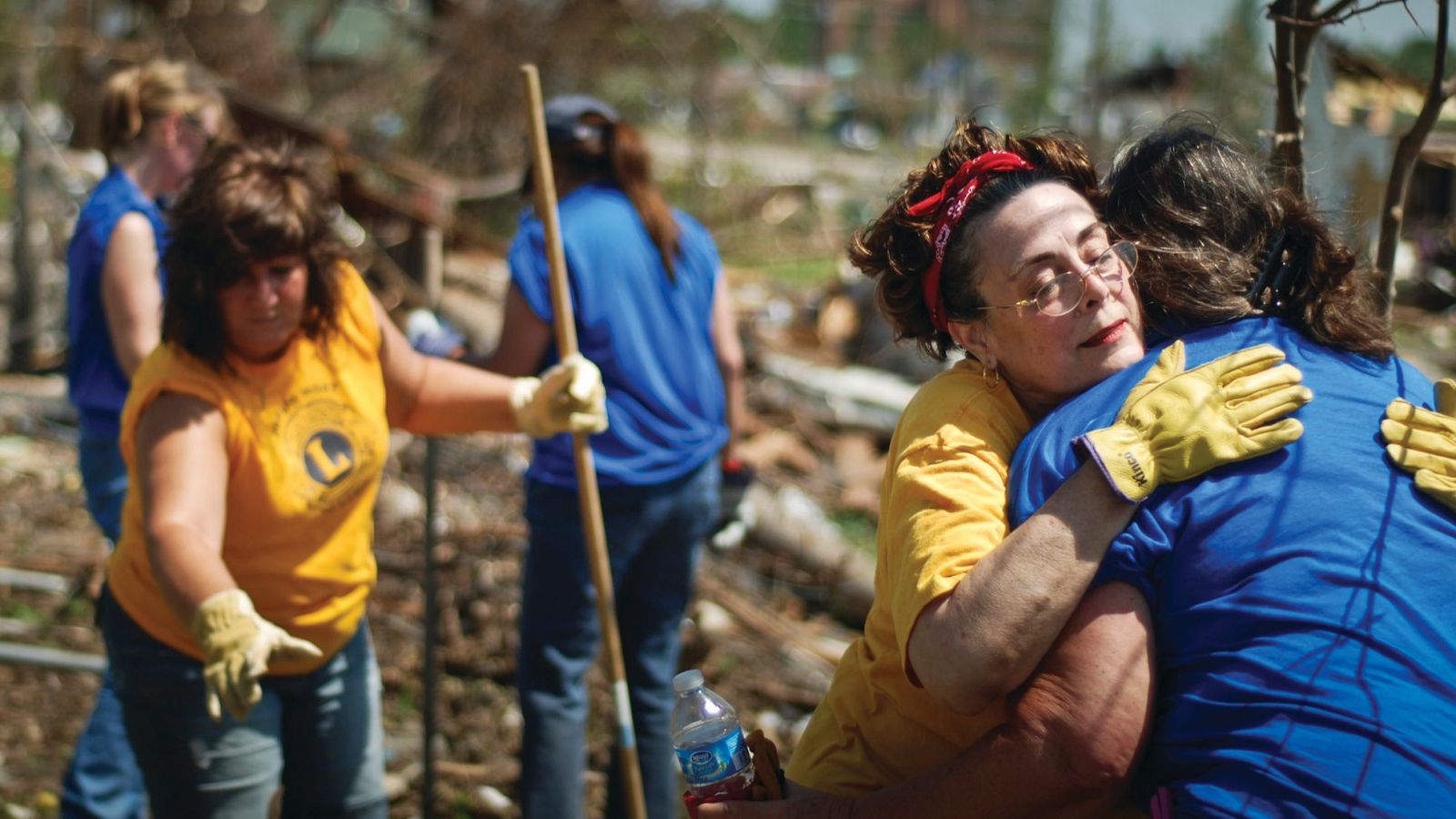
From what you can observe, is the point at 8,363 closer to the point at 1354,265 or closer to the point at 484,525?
the point at 484,525

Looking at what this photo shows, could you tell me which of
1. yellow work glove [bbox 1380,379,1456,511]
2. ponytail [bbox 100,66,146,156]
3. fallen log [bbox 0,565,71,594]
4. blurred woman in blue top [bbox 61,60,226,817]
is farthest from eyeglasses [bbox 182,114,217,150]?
yellow work glove [bbox 1380,379,1456,511]

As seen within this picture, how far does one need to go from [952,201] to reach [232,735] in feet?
6.03

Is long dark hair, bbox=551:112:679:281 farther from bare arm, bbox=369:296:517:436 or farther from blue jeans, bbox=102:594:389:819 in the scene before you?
blue jeans, bbox=102:594:389:819

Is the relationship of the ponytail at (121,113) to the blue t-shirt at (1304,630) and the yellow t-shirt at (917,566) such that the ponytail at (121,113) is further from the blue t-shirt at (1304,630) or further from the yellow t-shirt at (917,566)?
the blue t-shirt at (1304,630)

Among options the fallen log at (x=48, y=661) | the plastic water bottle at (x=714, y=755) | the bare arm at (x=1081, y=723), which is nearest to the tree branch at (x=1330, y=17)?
the bare arm at (x=1081, y=723)

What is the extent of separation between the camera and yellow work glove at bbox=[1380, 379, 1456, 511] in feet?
5.18

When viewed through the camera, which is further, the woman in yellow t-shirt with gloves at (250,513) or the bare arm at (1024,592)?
the woman in yellow t-shirt with gloves at (250,513)

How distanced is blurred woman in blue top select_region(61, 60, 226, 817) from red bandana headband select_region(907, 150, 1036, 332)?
84.2 inches

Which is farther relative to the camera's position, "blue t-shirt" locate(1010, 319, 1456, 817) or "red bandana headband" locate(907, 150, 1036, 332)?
"red bandana headband" locate(907, 150, 1036, 332)

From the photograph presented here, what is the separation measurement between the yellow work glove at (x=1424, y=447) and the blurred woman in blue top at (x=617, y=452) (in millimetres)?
2234

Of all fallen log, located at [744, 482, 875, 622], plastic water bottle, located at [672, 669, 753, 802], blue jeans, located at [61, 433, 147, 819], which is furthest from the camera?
fallen log, located at [744, 482, 875, 622]

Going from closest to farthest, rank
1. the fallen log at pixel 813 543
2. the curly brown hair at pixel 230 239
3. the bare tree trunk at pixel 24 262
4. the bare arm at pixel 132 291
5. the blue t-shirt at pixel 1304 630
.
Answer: the blue t-shirt at pixel 1304 630, the curly brown hair at pixel 230 239, the bare arm at pixel 132 291, the fallen log at pixel 813 543, the bare tree trunk at pixel 24 262

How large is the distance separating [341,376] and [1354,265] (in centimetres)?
204

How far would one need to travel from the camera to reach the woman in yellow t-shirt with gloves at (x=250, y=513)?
248 cm
